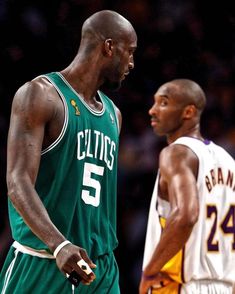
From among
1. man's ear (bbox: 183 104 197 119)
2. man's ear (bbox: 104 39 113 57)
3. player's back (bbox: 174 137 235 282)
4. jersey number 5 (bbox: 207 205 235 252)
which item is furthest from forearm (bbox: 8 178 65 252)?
man's ear (bbox: 183 104 197 119)

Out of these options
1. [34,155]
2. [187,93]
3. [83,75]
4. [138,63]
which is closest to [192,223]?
[187,93]

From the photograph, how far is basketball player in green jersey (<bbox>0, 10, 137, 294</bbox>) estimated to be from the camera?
3057 millimetres

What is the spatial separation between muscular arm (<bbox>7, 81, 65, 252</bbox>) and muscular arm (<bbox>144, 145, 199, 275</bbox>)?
151 centimetres

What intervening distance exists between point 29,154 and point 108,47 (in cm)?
72

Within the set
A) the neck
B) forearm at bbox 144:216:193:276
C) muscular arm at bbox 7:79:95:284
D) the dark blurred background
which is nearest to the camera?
muscular arm at bbox 7:79:95:284

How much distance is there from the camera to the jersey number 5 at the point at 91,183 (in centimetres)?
334

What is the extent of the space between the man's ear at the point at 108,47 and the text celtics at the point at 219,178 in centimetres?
148

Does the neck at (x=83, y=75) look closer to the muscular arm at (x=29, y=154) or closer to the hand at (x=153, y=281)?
the muscular arm at (x=29, y=154)

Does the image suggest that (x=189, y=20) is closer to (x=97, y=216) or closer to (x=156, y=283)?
(x=156, y=283)

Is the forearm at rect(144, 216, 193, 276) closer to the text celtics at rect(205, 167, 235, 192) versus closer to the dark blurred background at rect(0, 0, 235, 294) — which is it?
the text celtics at rect(205, 167, 235, 192)

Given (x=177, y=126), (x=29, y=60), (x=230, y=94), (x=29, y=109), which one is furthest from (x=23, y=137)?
(x=230, y=94)

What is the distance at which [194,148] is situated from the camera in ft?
15.4

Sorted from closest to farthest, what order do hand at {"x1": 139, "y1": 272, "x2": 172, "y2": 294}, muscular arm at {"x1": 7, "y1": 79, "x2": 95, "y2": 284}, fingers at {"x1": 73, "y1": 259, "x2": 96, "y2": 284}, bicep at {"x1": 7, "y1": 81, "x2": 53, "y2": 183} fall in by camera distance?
fingers at {"x1": 73, "y1": 259, "x2": 96, "y2": 284}
muscular arm at {"x1": 7, "y1": 79, "x2": 95, "y2": 284}
bicep at {"x1": 7, "y1": 81, "x2": 53, "y2": 183}
hand at {"x1": 139, "y1": 272, "x2": 172, "y2": 294}

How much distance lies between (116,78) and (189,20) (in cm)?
523
